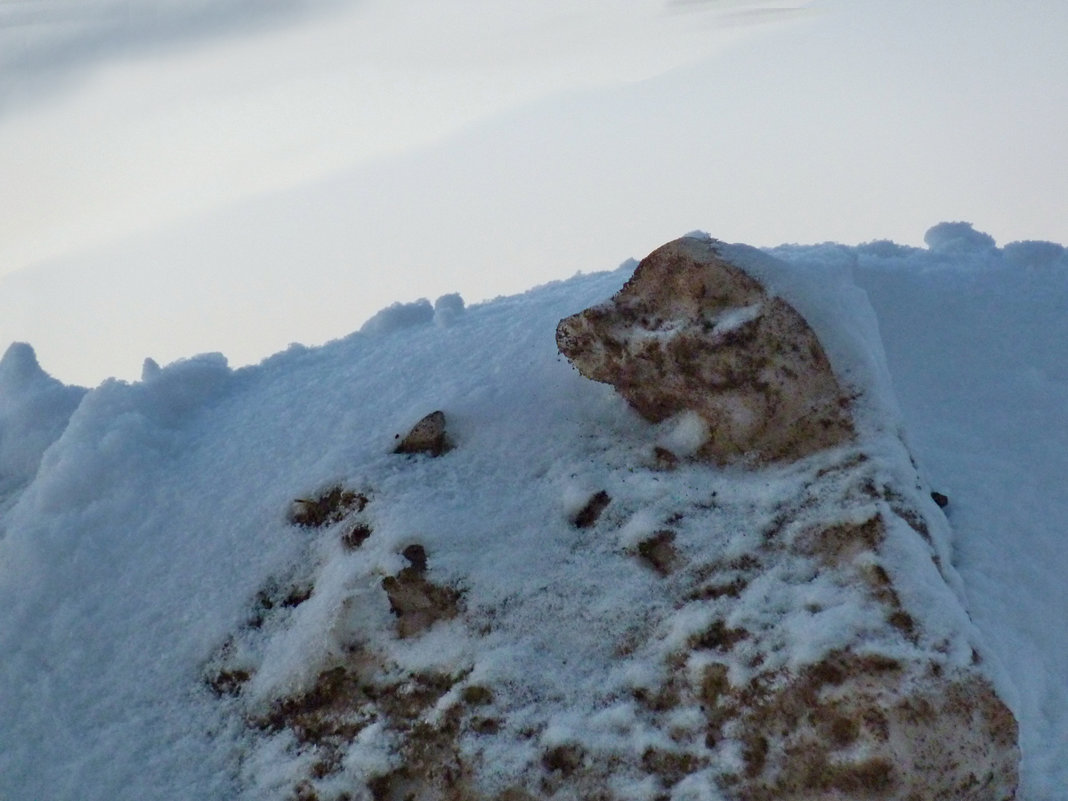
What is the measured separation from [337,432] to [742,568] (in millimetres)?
2504

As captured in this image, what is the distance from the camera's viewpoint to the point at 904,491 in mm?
4250

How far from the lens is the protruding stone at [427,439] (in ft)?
16.9

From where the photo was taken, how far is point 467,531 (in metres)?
4.56

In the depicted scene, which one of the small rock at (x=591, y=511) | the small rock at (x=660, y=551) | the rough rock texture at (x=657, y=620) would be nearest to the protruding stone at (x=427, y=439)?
the rough rock texture at (x=657, y=620)

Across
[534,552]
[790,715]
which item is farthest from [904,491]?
[534,552]

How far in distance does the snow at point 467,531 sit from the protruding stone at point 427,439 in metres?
0.07

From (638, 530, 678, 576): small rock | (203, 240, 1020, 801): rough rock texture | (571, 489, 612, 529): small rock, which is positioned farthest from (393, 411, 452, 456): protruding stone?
(638, 530, 678, 576): small rock

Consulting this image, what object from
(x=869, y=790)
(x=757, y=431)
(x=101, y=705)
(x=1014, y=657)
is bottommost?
(x=1014, y=657)

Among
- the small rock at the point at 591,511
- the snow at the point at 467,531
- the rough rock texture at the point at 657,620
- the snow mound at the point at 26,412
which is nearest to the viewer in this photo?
the rough rock texture at the point at 657,620

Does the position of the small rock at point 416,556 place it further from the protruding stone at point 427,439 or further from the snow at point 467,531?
the protruding stone at point 427,439

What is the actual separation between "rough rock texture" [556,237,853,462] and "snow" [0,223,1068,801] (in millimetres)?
126

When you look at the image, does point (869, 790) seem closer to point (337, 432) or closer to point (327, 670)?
point (327, 670)

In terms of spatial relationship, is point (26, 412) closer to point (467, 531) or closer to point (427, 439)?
point (427, 439)

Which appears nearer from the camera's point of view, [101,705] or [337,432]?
[101,705]
